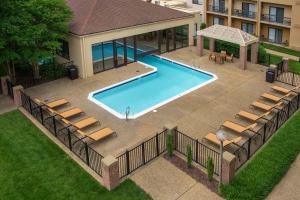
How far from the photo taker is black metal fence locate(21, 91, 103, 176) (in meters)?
16.9

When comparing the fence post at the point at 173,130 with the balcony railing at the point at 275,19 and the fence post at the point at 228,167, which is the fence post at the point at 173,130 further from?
the balcony railing at the point at 275,19

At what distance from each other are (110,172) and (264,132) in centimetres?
862

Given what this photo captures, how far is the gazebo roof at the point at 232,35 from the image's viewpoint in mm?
28922

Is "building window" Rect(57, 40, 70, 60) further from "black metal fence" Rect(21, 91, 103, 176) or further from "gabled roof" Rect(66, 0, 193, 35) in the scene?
"black metal fence" Rect(21, 91, 103, 176)

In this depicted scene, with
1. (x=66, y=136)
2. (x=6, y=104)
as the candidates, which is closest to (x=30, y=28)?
(x=6, y=104)

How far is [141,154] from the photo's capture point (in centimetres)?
1741

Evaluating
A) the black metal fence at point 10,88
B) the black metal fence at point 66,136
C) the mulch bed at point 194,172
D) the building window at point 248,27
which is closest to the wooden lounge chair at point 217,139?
the mulch bed at point 194,172

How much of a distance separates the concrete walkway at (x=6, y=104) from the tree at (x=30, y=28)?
8.26ft

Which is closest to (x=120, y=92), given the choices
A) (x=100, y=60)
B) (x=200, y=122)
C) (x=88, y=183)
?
(x=100, y=60)

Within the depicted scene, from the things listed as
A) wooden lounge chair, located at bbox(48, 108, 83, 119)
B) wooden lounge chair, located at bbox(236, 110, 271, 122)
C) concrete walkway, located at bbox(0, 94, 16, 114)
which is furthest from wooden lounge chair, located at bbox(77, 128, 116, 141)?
wooden lounge chair, located at bbox(236, 110, 271, 122)

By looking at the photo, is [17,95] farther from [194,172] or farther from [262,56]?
[262,56]

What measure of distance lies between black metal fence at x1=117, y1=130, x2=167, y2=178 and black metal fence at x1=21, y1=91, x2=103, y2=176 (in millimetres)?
1147

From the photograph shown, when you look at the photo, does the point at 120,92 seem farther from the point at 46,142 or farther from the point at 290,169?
the point at 290,169

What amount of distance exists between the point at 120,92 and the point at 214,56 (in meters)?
10.5
